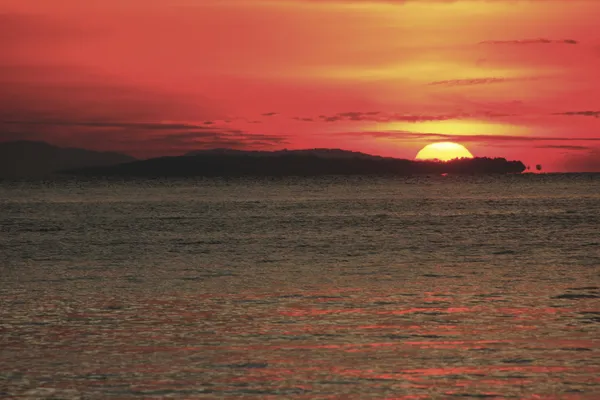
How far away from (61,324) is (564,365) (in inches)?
501

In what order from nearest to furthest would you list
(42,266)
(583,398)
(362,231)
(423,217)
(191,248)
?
1. (583,398)
2. (42,266)
3. (191,248)
4. (362,231)
5. (423,217)

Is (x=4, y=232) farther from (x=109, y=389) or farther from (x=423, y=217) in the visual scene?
(x=109, y=389)

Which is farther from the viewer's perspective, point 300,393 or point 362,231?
point 362,231

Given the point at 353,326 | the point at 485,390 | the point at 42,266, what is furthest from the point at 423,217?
the point at 485,390

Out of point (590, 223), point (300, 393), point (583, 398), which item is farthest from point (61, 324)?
point (590, 223)

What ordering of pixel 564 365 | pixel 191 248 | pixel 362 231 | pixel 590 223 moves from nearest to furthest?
pixel 564 365
pixel 191 248
pixel 362 231
pixel 590 223

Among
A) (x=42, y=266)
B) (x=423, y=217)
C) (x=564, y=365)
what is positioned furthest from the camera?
(x=423, y=217)

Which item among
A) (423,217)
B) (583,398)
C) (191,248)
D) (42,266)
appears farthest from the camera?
(423,217)

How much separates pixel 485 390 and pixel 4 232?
5587cm

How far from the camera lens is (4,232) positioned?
66375mm

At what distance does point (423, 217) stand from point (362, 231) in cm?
2314

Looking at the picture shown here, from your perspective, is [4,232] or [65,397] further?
[4,232]

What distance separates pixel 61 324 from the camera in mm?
23656

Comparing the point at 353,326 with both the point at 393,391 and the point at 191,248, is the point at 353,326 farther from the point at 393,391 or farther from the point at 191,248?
the point at 191,248
